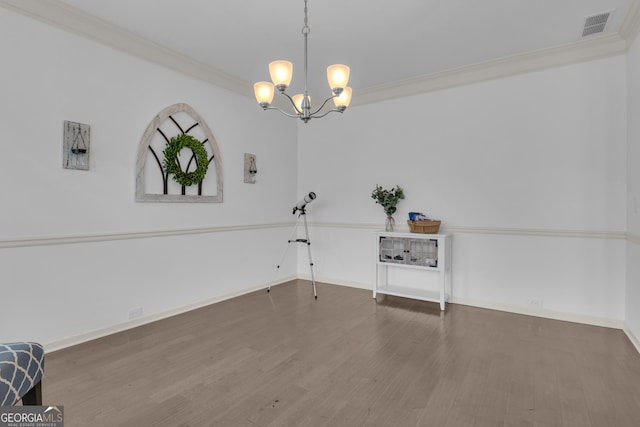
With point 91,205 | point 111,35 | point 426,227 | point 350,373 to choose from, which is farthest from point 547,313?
point 111,35

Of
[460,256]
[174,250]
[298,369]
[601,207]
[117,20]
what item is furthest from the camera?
[460,256]

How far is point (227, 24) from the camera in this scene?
3.00m

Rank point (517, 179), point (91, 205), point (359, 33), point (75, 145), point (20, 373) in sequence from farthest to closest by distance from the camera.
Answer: point (517, 179) < point (359, 33) < point (91, 205) < point (75, 145) < point (20, 373)

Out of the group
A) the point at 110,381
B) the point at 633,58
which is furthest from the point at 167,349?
the point at 633,58

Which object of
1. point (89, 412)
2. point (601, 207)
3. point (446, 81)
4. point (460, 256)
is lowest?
point (89, 412)

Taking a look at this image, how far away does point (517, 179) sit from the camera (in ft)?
12.0

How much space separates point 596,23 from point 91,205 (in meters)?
4.86

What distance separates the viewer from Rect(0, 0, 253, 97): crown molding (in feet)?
8.45

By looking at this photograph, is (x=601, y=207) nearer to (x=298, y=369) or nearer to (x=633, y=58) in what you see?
(x=633, y=58)

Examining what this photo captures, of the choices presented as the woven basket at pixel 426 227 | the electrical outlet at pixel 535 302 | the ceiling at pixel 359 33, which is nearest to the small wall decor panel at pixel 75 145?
the ceiling at pixel 359 33

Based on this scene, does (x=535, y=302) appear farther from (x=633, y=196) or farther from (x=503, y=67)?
(x=503, y=67)

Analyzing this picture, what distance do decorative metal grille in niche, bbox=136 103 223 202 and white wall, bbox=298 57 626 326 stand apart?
2.02 m

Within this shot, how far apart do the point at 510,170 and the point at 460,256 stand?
45.6 inches

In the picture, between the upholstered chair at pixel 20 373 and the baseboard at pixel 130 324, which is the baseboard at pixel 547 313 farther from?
the upholstered chair at pixel 20 373
